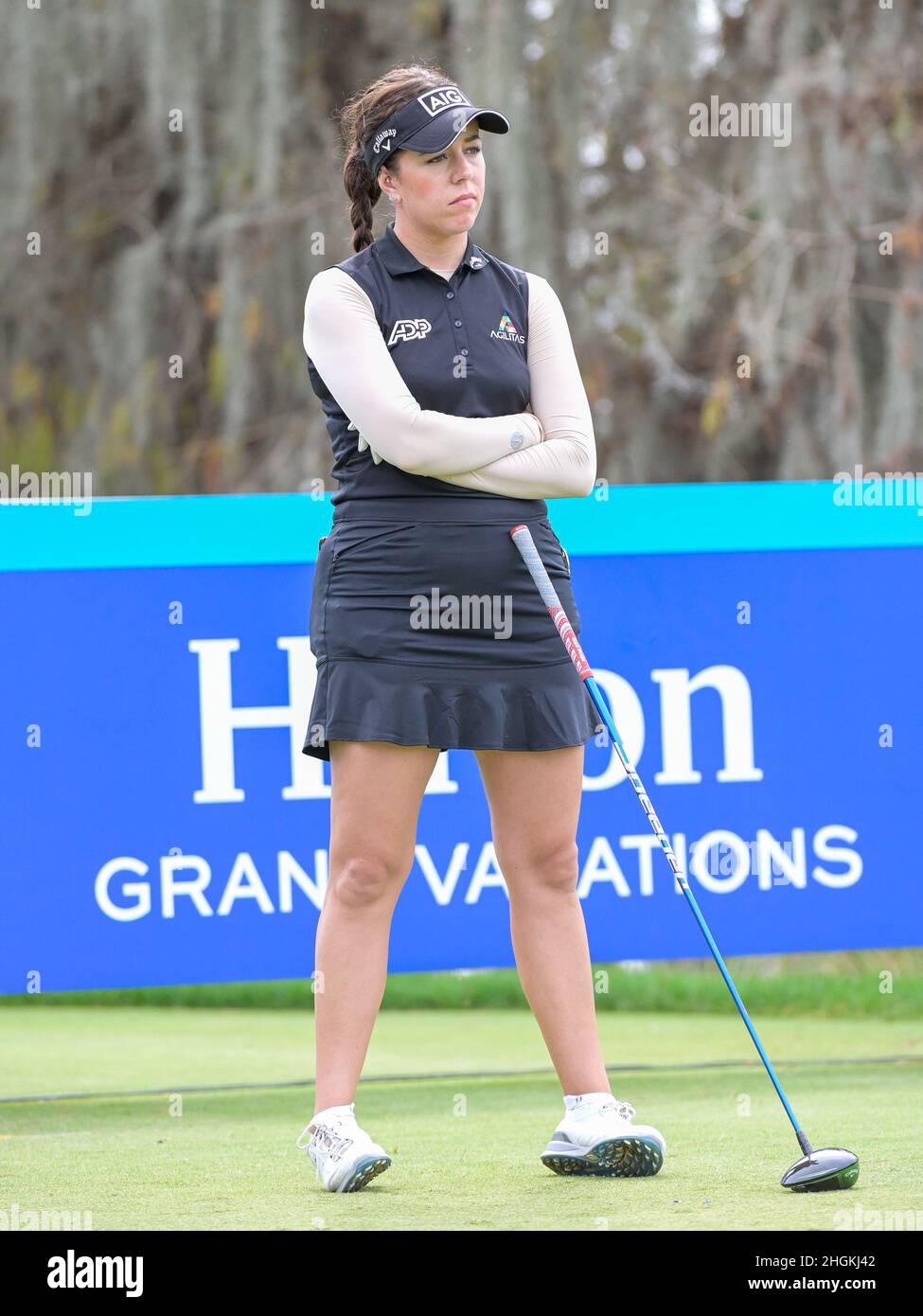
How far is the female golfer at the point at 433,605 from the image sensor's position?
3.02 metres

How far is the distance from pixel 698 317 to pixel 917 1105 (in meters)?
5.13

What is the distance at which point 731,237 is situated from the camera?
327 inches

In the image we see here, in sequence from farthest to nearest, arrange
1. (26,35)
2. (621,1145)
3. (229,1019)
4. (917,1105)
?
(26,35)
(229,1019)
(917,1105)
(621,1145)

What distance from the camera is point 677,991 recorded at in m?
5.06

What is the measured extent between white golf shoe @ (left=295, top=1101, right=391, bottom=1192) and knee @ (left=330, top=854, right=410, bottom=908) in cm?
31

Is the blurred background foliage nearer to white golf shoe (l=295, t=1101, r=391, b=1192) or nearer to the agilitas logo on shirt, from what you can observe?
the agilitas logo on shirt

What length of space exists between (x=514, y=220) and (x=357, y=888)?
5397 mm

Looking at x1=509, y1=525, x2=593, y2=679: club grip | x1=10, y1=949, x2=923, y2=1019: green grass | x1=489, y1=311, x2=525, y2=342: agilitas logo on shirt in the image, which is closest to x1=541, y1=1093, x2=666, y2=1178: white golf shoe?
x1=509, y1=525, x2=593, y2=679: club grip

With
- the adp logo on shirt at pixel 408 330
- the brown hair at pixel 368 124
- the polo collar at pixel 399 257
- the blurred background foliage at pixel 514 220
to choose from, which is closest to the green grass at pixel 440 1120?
the adp logo on shirt at pixel 408 330

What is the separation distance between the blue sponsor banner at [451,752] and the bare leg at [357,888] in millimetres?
1137

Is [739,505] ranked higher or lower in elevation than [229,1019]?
higher

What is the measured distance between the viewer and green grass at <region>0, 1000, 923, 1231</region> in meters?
2.84

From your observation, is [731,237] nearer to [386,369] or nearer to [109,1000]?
[109,1000]

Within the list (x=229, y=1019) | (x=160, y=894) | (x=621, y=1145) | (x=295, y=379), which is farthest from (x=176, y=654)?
(x=295, y=379)
